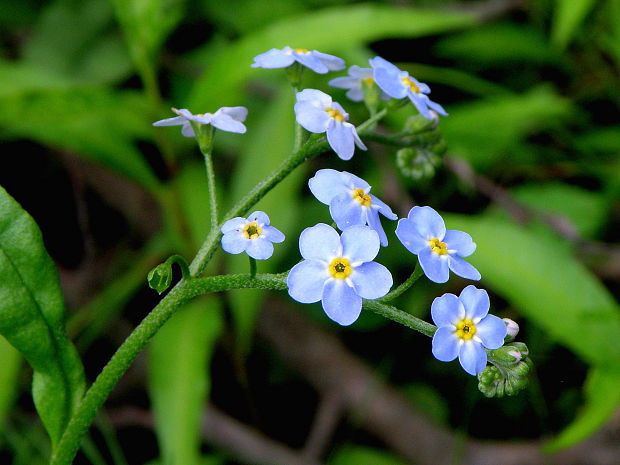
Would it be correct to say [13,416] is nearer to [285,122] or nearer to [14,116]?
[14,116]

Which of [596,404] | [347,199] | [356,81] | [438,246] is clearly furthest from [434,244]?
[596,404]

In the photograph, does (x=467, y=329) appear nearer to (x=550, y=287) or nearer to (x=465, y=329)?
A: (x=465, y=329)

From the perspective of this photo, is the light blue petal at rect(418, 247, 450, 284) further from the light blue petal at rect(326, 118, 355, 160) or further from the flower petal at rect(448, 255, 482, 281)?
the light blue petal at rect(326, 118, 355, 160)

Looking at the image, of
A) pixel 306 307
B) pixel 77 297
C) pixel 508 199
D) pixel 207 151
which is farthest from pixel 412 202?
pixel 207 151

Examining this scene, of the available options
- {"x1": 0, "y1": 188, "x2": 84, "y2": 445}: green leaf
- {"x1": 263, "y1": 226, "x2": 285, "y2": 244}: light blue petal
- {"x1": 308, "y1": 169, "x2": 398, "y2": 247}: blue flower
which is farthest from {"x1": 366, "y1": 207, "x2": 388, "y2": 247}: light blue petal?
{"x1": 0, "y1": 188, "x2": 84, "y2": 445}: green leaf

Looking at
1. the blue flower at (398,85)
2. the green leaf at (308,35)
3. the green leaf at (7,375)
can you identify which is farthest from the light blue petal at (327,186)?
the green leaf at (7,375)
